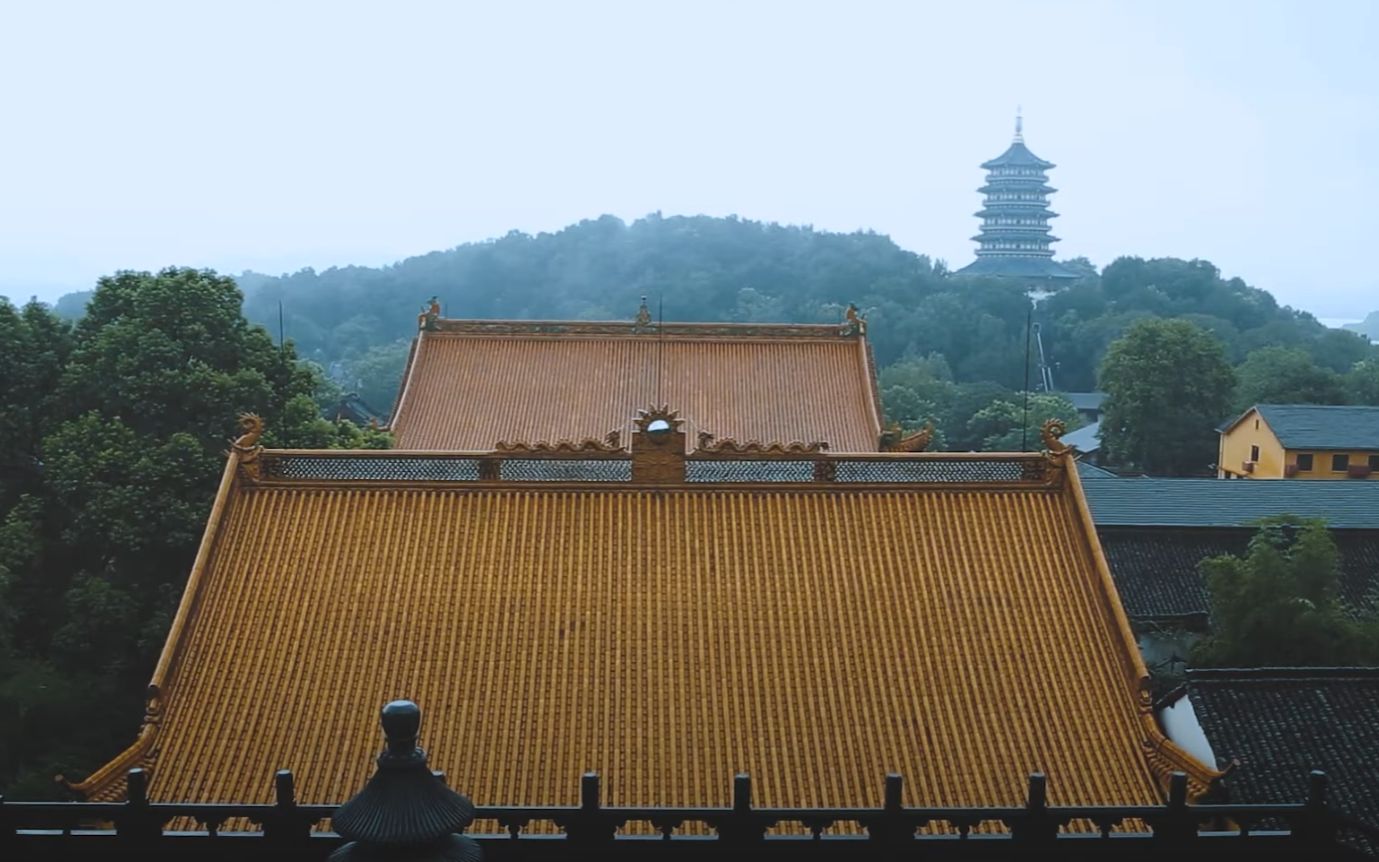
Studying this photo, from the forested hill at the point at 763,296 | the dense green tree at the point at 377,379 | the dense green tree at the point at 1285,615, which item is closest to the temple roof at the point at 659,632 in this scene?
the dense green tree at the point at 1285,615

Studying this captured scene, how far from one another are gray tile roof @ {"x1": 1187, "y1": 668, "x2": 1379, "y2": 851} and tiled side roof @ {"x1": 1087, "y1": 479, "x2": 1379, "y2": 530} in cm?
1061

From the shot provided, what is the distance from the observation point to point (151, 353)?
61.1 ft

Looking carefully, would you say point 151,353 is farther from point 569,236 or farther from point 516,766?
point 569,236

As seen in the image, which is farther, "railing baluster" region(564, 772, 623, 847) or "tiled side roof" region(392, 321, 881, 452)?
"tiled side roof" region(392, 321, 881, 452)

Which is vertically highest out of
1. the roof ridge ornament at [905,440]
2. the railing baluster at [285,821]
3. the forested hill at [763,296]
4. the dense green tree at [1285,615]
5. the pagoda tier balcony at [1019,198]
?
the pagoda tier balcony at [1019,198]

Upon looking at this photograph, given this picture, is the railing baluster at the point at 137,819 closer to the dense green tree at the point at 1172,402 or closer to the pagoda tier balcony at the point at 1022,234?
the dense green tree at the point at 1172,402

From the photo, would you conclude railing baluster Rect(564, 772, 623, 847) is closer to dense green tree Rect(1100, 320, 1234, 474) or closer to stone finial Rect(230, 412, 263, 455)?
stone finial Rect(230, 412, 263, 455)

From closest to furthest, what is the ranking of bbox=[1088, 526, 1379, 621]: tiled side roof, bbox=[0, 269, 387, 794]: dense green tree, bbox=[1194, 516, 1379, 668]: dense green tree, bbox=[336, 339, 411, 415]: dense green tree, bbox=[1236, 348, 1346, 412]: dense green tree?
bbox=[1194, 516, 1379, 668]: dense green tree, bbox=[0, 269, 387, 794]: dense green tree, bbox=[1088, 526, 1379, 621]: tiled side roof, bbox=[1236, 348, 1346, 412]: dense green tree, bbox=[336, 339, 411, 415]: dense green tree

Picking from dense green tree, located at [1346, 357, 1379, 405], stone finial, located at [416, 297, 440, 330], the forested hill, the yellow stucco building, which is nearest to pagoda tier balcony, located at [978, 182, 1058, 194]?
Answer: the forested hill

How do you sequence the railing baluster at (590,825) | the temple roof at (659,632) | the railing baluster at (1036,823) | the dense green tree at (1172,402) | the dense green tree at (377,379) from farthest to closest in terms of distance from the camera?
the dense green tree at (377,379) → the dense green tree at (1172,402) → the temple roof at (659,632) → the railing baluster at (1036,823) → the railing baluster at (590,825)

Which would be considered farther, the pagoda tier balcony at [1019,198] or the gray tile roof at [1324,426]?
the pagoda tier balcony at [1019,198]

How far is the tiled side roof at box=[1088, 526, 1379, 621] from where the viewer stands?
20.9m

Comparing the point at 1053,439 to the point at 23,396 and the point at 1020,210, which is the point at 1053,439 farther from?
the point at 1020,210

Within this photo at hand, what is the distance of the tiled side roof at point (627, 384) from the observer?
22.5 metres
